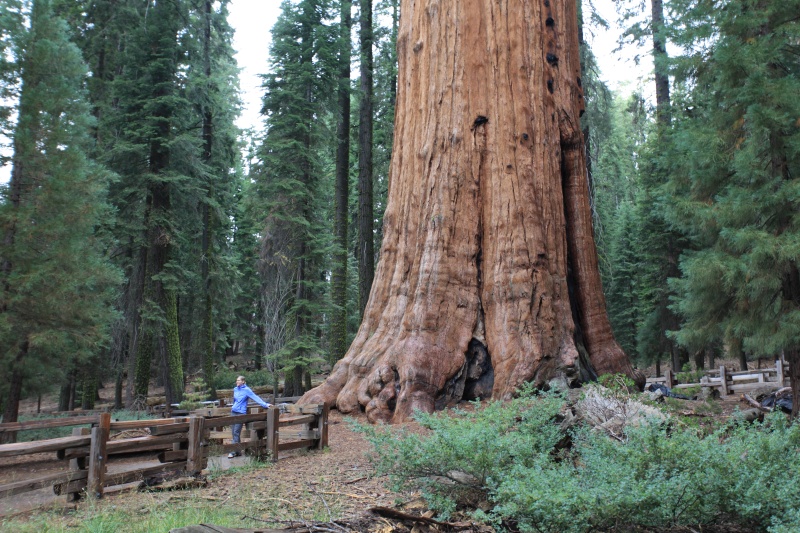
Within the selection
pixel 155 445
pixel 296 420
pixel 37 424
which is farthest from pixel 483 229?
pixel 37 424

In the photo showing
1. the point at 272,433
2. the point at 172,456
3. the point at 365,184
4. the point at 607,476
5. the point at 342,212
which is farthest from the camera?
the point at 365,184

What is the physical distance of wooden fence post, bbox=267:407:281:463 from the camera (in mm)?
8174

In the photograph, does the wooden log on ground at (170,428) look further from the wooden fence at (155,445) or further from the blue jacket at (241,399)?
the blue jacket at (241,399)

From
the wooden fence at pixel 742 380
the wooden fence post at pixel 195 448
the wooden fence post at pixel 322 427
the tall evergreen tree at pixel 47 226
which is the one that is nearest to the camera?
the wooden fence post at pixel 195 448

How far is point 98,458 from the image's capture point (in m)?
6.43

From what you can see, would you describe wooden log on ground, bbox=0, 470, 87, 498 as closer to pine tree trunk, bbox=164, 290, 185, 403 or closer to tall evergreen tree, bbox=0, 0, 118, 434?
Answer: tall evergreen tree, bbox=0, 0, 118, 434

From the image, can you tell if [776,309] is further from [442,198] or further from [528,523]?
[528,523]

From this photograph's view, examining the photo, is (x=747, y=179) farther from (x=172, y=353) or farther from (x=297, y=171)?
(x=172, y=353)

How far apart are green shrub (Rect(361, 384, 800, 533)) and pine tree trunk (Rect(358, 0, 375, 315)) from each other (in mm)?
14019

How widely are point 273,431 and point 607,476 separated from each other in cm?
523

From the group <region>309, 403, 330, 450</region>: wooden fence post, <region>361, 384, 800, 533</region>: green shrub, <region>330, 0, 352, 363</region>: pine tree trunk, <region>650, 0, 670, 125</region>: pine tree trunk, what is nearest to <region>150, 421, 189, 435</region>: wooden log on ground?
<region>309, 403, 330, 450</region>: wooden fence post

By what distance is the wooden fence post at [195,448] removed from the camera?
734 cm

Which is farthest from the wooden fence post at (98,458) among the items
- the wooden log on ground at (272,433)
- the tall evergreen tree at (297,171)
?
the tall evergreen tree at (297,171)

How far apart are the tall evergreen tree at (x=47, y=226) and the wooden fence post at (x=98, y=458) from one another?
4.91 metres
